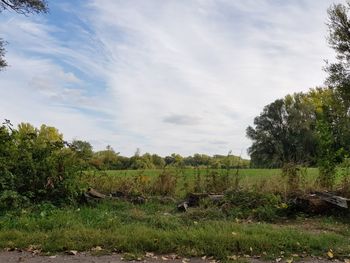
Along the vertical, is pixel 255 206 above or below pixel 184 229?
above

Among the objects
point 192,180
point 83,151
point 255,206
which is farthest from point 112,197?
point 255,206

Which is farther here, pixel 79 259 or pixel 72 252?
pixel 72 252

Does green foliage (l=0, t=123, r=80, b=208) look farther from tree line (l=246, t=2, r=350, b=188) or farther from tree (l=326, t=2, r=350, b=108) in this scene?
tree (l=326, t=2, r=350, b=108)

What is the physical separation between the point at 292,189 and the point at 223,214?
251cm

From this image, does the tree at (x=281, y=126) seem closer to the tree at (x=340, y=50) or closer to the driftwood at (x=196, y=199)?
the tree at (x=340, y=50)

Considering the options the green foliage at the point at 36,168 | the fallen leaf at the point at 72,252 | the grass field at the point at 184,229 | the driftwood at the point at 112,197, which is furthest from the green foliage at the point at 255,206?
the fallen leaf at the point at 72,252

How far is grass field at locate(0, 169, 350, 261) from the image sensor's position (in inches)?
289

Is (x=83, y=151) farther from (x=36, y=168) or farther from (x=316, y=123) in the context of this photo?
(x=316, y=123)

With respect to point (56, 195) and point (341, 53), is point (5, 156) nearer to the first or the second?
point (56, 195)

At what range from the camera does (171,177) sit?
13172mm

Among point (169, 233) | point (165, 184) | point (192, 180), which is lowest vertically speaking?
point (169, 233)

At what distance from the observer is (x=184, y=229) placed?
8.31 meters

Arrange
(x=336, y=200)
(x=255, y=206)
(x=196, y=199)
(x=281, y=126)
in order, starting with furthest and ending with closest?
(x=281, y=126)
(x=196, y=199)
(x=255, y=206)
(x=336, y=200)

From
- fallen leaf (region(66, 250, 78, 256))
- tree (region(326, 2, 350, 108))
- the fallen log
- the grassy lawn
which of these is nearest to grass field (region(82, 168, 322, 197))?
the fallen log
